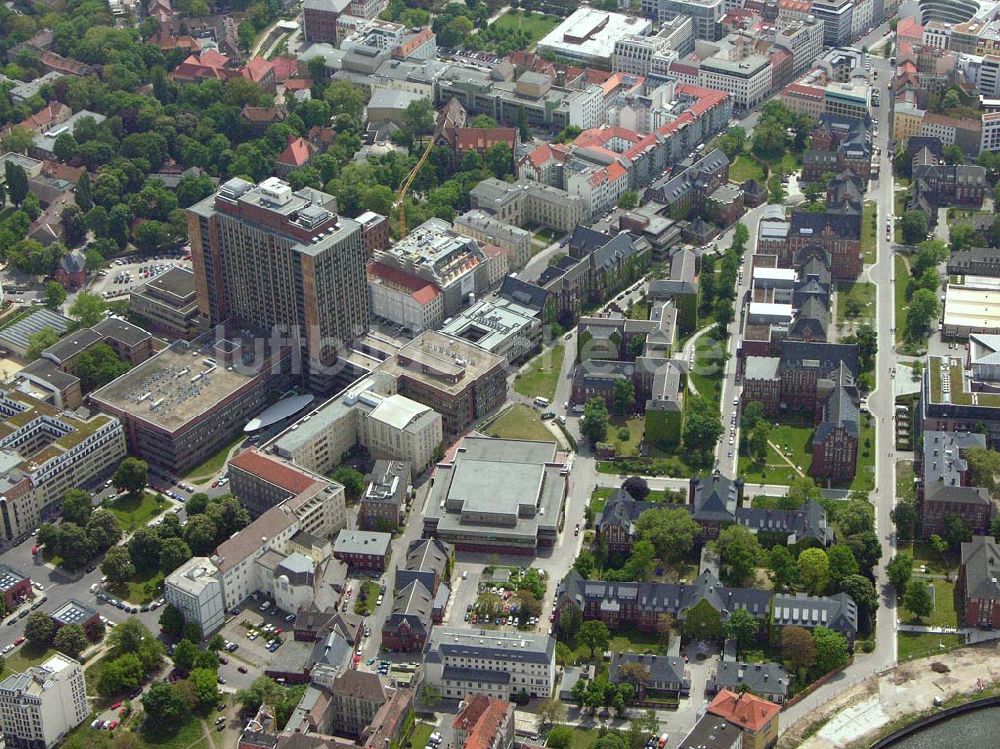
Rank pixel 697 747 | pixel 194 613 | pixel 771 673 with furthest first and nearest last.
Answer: pixel 194 613 → pixel 771 673 → pixel 697 747

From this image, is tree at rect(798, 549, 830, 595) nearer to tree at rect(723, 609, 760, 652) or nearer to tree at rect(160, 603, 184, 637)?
tree at rect(723, 609, 760, 652)

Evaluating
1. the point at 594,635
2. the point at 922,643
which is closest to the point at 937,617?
the point at 922,643

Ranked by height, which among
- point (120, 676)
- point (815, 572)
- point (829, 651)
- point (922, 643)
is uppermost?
point (815, 572)

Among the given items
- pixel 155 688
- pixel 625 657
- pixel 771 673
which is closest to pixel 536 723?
pixel 625 657

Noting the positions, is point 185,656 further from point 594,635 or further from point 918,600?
point 918,600

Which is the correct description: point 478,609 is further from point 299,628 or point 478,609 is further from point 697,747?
point 697,747

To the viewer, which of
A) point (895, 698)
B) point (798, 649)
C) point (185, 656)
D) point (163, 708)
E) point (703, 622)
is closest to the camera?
point (163, 708)

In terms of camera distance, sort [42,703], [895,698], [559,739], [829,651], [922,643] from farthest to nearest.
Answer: [922,643] < [829,651] < [895,698] < [42,703] < [559,739]

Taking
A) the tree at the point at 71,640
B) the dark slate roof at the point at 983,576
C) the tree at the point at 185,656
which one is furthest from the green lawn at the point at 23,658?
the dark slate roof at the point at 983,576
